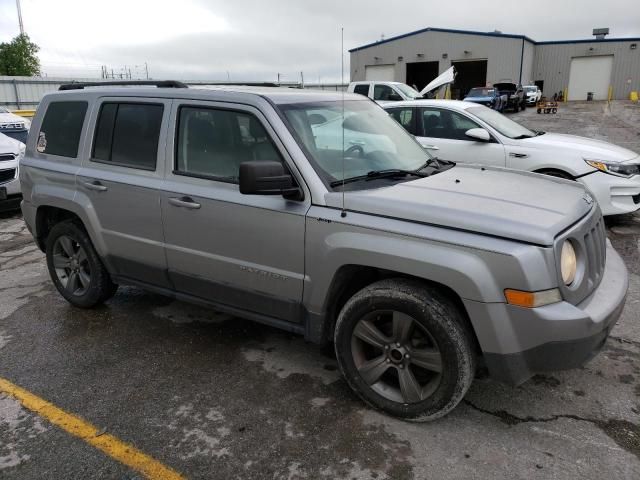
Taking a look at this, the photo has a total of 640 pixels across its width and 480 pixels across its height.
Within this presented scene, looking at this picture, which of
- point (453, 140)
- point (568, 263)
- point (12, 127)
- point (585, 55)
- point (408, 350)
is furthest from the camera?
point (585, 55)

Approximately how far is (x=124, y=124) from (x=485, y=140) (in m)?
4.87

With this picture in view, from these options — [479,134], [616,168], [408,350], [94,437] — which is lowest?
[94,437]

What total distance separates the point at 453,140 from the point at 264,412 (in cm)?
547

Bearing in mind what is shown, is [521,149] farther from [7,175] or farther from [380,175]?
[7,175]

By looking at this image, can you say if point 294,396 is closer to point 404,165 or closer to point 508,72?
point 404,165

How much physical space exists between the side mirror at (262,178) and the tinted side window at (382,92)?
1359 centimetres

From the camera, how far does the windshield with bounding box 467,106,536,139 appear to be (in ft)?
23.8

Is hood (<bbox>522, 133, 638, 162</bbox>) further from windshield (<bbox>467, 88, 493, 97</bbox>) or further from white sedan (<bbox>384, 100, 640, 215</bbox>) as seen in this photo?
windshield (<bbox>467, 88, 493, 97</bbox>)

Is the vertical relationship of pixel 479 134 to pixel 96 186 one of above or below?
above

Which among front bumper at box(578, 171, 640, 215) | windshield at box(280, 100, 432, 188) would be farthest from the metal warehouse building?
windshield at box(280, 100, 432, 188)

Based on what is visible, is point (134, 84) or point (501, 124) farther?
point (501, 124)

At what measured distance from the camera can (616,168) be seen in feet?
21.3

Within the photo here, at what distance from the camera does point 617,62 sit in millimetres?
40250

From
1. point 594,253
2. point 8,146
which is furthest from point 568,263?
point 8,146
